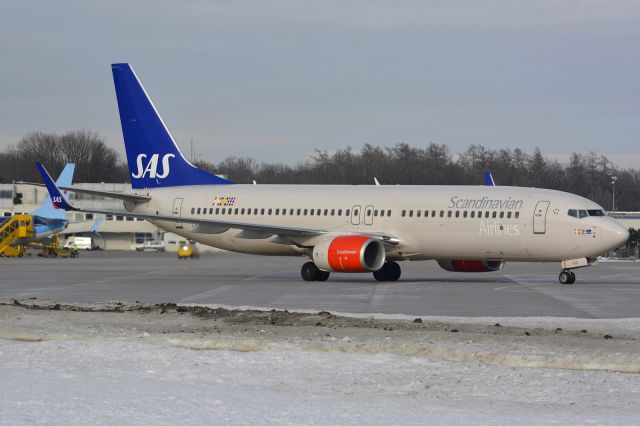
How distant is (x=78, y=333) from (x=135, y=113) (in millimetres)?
23852

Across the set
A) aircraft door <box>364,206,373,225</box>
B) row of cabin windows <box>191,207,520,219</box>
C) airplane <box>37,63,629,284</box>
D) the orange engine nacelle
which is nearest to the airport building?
airplane <box>37,63,629,284</box>

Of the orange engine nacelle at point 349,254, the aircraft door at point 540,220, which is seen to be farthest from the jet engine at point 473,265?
the orange engine nacelle at point 349,254

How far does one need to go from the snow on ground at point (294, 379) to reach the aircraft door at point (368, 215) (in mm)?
17171

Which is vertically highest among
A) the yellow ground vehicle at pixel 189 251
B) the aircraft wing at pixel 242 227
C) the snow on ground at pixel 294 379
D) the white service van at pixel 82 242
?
the aircraft wing at pixel 242 227

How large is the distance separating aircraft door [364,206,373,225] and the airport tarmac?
1817 millimetres

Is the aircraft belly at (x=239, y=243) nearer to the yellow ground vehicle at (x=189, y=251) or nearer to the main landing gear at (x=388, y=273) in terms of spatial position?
the main landing gear at (x=388, y=273)

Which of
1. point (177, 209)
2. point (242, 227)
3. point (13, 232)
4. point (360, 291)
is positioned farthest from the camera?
point (13, 232)

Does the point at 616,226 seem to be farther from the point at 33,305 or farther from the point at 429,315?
A: the point at 33,305

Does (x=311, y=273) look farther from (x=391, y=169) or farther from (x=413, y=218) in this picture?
(x=391, y=169)

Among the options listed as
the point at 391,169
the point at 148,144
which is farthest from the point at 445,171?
the point at 148,144

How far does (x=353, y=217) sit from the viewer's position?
3338 centimetres

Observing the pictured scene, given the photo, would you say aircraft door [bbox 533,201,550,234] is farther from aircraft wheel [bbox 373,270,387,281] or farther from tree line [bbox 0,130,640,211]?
tree line [bbox 0,130,640,211]

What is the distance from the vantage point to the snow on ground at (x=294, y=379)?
9.20 m

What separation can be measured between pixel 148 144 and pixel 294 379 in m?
27.9
